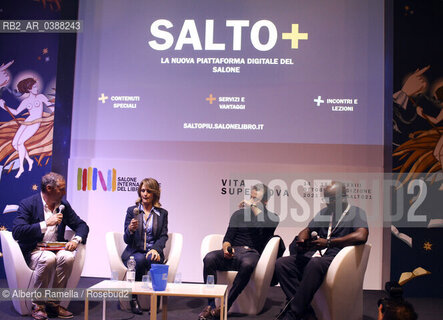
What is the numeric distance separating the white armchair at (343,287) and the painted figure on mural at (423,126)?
169cm

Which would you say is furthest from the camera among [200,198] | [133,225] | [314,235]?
[200,198]

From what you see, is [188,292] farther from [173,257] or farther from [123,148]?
[123,148]

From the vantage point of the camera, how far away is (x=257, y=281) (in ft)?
13.2

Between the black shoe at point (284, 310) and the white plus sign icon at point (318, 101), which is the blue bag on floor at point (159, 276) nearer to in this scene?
the black shoe at point (284, 310)

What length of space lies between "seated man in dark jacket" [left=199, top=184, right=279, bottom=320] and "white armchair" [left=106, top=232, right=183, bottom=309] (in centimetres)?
29

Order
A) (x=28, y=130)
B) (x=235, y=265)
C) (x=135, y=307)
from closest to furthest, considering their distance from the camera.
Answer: (x=135, y=307) → (x=235, y=265) → (x=28, y=130)

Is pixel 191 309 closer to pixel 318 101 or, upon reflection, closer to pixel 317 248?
pixel 317 248

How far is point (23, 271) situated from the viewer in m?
3.77

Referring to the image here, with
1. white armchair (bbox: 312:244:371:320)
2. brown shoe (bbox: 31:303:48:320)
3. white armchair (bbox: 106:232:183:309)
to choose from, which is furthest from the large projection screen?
brown shoe (bbox: 31:303:48:320)

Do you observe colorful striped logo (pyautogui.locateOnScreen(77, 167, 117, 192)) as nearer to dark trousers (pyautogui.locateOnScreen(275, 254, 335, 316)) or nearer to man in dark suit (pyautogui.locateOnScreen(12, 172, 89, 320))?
man in dark suit (pyautogui.locateOnScreen(12, 172, 89, 320))

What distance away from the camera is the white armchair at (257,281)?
401 centimetres

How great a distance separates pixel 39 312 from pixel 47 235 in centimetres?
60

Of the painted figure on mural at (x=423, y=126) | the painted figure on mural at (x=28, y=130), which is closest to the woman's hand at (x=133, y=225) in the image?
the painted figure on mural at (x=28, y=130)

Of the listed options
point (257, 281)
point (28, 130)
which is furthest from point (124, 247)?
point (28, 130)
